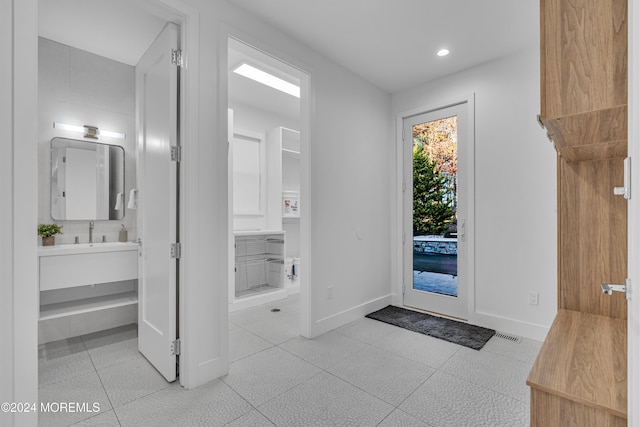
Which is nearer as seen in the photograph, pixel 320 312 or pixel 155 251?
pixel 155 251

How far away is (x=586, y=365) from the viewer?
1.18m

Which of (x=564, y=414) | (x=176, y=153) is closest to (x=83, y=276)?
(x=176, y=153)

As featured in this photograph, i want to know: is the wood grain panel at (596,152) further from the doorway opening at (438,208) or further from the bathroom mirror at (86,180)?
the bathroom mirror at (86,180)

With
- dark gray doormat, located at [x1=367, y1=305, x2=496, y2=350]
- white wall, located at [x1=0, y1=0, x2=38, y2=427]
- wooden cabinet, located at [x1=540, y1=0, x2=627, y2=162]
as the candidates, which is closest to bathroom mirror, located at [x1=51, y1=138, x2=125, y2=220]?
white wall, located at [x1=0, y1=0, x2=38, y2=427]

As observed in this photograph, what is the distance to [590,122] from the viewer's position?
110 cm

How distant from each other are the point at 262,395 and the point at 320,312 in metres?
Answer: 1.12

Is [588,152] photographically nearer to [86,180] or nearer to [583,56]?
[583,56]

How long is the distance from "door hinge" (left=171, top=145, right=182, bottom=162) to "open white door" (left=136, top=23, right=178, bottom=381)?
0.02m

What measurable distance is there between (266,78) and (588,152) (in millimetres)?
3206

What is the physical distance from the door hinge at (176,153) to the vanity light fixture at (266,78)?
161 centimetres

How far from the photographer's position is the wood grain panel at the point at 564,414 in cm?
98

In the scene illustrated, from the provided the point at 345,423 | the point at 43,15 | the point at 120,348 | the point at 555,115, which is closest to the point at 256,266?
the point at 120,348

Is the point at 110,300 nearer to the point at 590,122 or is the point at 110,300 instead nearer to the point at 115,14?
the point at 115,14

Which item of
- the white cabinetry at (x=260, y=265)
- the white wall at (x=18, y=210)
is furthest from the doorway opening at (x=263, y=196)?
the white wall at (x=18, y=210)
